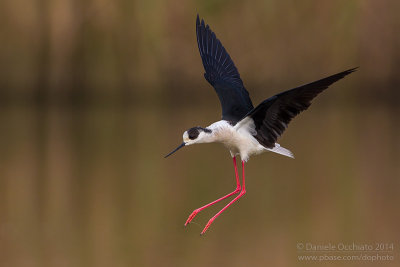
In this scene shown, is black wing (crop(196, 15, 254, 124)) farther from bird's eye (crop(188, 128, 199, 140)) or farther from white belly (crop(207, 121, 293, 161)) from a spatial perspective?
bird's eye (crop(188, 128, 199, 140))

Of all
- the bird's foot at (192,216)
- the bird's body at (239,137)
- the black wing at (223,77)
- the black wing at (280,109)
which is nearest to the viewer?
the black wing at (280,109)

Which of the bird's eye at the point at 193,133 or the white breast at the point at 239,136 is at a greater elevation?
the bird's eye at the point at 193,133

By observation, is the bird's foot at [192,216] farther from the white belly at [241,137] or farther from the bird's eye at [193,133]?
the bird's eye at [193,133]

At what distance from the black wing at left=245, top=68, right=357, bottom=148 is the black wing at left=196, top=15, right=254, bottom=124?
0.27m

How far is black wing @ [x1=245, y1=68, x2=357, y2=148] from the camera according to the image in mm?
3062

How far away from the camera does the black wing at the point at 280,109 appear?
3.06 metres

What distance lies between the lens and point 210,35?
4.26m

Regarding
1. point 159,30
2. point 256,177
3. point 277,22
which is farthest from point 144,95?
point 256,177

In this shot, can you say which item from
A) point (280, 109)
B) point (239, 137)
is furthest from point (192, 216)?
point (280, 109)

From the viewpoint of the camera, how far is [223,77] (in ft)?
13.6

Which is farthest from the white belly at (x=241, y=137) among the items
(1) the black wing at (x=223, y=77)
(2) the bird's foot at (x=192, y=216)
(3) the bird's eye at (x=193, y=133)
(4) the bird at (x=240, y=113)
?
(2) the bird's foot at (x=192, y=216)

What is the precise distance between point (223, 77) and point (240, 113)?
379mm

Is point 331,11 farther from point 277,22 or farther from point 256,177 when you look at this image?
point 256,177

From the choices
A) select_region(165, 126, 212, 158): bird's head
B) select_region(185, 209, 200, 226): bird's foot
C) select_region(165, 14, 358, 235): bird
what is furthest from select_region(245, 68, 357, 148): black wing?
select_region(185, 209, 200, 226): bird's foot
